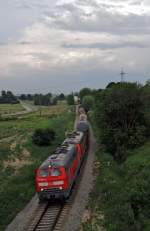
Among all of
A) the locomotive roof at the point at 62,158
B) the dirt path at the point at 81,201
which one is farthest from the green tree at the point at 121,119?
the locomotive roof at the point at 62,158

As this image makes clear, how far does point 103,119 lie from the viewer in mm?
45312

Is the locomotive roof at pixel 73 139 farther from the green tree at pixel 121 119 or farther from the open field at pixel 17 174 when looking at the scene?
the green tree at pixel 121 119

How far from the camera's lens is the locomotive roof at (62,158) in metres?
25.9

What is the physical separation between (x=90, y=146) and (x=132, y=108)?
12.8 m

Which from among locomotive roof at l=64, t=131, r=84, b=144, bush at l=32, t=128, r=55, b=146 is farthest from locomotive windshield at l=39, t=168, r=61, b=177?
bush at l=32, t=128, r=55, b=146

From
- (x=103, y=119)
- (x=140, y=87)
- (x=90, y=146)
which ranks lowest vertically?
(x=90, y=146)

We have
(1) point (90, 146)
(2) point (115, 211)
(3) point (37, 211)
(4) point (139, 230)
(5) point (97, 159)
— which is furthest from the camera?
(1) point (90, 146)

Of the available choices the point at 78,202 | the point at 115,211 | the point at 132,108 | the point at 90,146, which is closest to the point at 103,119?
the point at 132,108

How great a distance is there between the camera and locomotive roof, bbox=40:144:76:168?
25862mm

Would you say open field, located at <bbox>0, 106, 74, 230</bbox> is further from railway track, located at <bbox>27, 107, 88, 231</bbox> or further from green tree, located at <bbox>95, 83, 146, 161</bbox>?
green tree, located at <bbox>95, 83, 146, 161</bbox>

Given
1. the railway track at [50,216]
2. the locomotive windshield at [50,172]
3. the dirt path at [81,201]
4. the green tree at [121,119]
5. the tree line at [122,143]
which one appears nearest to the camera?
the railway track at [50,216]

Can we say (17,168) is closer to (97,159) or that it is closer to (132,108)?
(97,159)

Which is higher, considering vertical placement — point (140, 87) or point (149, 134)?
point (140, 87)

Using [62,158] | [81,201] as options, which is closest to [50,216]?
[81,201]
